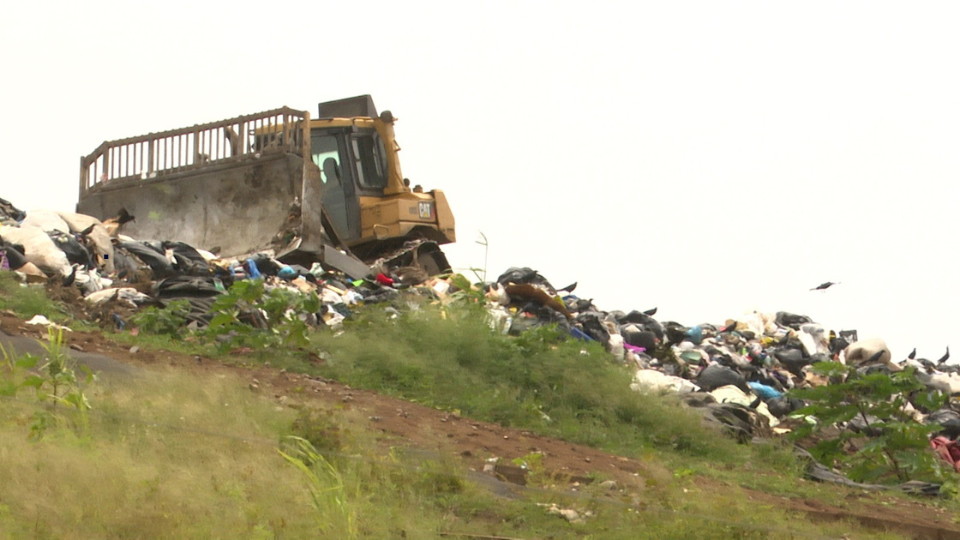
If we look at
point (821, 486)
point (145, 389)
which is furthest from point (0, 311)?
point (821, 486)

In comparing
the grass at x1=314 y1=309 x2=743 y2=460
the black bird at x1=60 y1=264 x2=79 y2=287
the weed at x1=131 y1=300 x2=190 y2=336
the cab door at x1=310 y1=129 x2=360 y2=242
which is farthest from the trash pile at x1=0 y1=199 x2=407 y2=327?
the cab door at x1=310 y1=129 x2=360 y2=242

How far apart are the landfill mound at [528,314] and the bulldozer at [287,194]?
0.31 m

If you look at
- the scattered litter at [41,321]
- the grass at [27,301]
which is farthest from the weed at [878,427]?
the grass at [27,301]

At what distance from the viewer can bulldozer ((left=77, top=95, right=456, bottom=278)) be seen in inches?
504

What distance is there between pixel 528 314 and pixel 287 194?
300 cm

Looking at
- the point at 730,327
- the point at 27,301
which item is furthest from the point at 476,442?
the point at 730,327

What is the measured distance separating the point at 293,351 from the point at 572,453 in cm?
242

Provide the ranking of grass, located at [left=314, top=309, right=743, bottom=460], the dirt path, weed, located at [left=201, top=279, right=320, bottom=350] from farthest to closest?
weed, located at [left=201, top=279, right=320, bottom=350]
grass, located at [left=314, top=309, right=743, bottom=460]
the dirt path

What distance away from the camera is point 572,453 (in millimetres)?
6867

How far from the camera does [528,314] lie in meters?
11.6

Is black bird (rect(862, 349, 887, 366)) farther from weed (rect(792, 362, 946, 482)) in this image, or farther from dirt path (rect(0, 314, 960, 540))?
dirt path (rect(0, 314, 960, 540))

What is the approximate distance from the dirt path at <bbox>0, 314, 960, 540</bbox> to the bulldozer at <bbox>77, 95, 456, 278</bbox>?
471 cm

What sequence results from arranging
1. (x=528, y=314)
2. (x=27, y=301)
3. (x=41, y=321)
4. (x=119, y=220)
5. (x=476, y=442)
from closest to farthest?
1. (x=476, y=442)
2. (x=41, y=321)
3. (x=27, y=301)
4. (x=528, y=314)
5. (x=119, y=220)

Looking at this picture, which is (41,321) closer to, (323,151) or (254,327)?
(254,327)
